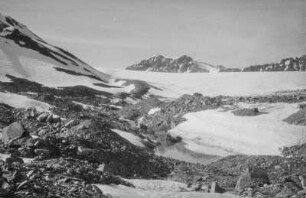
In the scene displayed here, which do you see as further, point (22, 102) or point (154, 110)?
point (154, 110)

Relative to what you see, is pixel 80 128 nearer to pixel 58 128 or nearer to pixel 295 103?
pixel 58 128

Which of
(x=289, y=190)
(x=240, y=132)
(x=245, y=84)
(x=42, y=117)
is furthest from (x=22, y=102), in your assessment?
(x=245, y=84)

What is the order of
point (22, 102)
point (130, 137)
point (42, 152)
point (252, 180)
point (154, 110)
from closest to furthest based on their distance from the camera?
point (42, 152), point (252, 180), point (130, 137), point (22, 102), point (154, 110)

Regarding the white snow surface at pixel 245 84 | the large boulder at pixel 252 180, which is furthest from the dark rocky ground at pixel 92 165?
the white snow surface at pixel 245 84

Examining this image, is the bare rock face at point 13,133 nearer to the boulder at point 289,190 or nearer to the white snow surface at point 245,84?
the boulder at point 289,190

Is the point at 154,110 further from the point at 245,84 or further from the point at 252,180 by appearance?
the point at 245,84

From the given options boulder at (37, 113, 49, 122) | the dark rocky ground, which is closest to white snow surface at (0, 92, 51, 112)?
the dark rocky ground

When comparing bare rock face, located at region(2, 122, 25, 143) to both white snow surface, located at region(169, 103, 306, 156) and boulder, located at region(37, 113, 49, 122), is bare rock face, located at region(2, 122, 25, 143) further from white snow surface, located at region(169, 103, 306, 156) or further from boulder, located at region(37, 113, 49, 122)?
white snow surface, located at region(169, 103, 306, 156)
